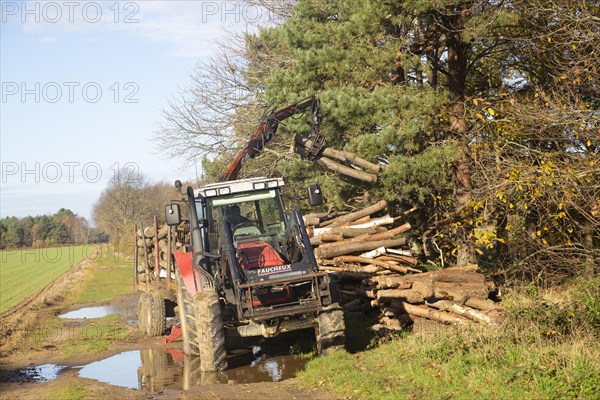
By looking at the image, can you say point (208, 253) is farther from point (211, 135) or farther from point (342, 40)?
point (211, 135)

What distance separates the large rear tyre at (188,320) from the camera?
11945mm

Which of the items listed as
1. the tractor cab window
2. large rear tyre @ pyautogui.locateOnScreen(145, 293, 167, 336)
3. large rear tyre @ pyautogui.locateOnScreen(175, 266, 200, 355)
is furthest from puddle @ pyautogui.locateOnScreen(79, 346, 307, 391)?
the tractor cab window

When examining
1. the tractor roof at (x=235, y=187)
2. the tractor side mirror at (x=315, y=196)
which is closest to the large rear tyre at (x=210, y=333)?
the tractor roof at (x=235, y=187)

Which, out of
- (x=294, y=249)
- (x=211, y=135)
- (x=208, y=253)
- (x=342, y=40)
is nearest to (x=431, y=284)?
(x=294, y=249)

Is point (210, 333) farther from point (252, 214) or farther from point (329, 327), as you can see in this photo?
point (252, 214)

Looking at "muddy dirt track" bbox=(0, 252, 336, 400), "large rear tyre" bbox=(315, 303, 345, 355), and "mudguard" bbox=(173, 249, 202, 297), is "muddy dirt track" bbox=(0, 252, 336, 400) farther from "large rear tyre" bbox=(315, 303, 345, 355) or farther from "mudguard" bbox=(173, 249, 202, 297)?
"mudguard" bbox=(173, 249, 202, 297)

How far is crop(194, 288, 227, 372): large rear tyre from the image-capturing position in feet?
35.8

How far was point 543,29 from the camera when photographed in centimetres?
1531

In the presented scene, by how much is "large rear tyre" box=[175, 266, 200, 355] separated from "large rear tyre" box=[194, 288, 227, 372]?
598mm

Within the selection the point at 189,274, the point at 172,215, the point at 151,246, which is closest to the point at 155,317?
the point at 151,246

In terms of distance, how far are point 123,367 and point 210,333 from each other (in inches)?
100

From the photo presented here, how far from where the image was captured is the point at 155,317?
15.4 metres

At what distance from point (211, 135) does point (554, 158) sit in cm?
1846

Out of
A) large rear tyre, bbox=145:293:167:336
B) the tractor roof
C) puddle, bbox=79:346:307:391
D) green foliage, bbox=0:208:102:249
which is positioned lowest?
puddle, bbox=79:346:307:391
